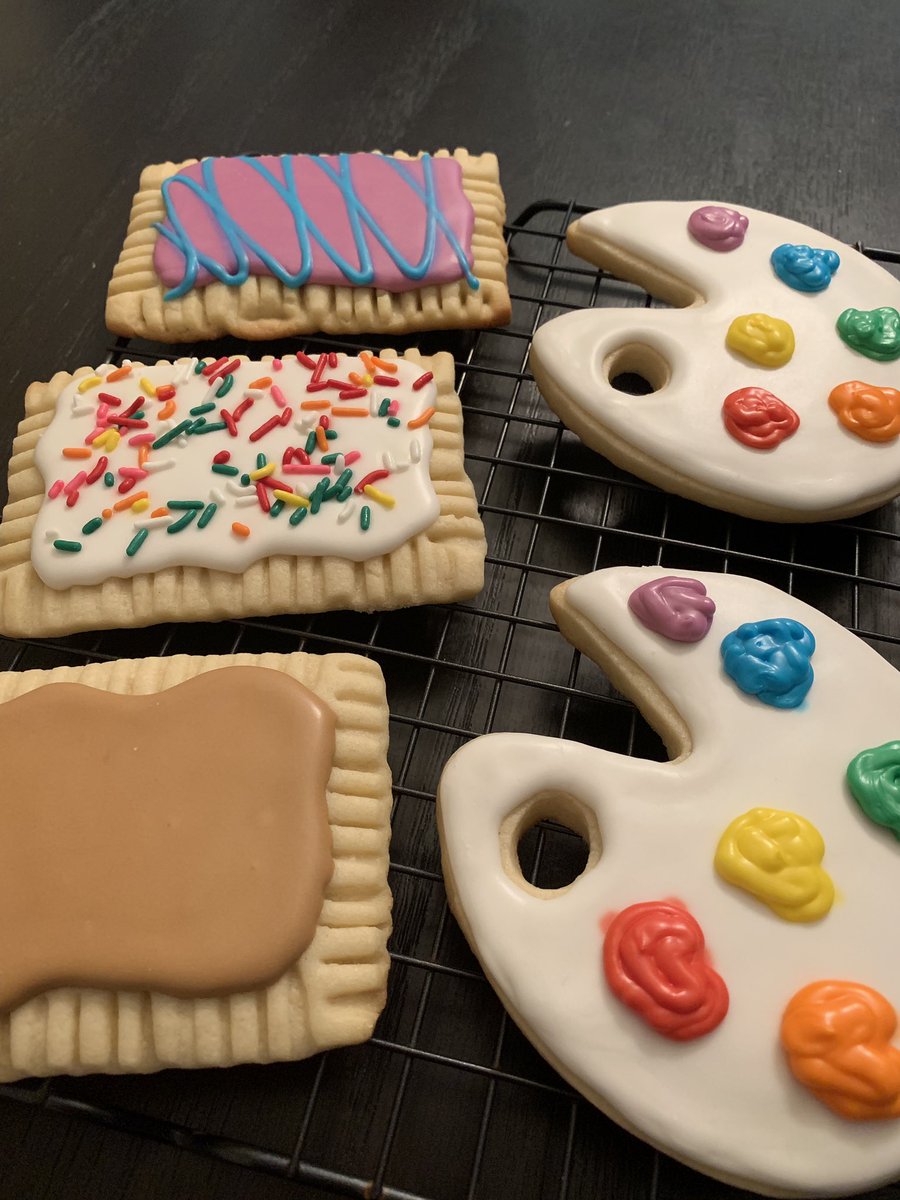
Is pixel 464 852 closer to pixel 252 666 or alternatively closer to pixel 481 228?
pixel 252 666

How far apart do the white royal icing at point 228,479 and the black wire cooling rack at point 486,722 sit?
15 cm

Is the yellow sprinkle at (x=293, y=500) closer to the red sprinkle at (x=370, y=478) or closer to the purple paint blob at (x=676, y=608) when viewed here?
the red sprinkle at (x=370, y=478)

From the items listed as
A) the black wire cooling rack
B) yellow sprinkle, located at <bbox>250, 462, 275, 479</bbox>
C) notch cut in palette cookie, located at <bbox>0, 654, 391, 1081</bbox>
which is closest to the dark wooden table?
the black wire cooling rack

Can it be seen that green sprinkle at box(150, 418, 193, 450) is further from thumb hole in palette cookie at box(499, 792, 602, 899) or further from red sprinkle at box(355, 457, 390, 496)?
thumb hole in palette cookie at box(499, 792, 602, 899)

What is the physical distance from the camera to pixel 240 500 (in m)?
1.45

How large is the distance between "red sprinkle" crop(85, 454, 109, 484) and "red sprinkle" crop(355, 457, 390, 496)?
40 centimetres

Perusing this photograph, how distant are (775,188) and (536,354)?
100cm

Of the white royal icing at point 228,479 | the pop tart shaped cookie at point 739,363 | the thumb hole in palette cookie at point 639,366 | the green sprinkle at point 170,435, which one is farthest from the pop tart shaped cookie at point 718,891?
the green sprinkle at point 170,435

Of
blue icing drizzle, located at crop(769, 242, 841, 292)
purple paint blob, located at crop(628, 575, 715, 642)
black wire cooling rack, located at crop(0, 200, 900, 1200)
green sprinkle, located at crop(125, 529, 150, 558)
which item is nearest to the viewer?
black wire cooling rack, located at crop(0, 200, 900, 1200)

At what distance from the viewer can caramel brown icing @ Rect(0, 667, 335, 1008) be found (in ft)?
3.60

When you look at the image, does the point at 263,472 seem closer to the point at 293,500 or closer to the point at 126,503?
the point at 293,500

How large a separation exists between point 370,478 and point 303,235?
0.60m

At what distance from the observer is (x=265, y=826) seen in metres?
1.16

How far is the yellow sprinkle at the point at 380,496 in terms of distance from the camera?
1435mm
